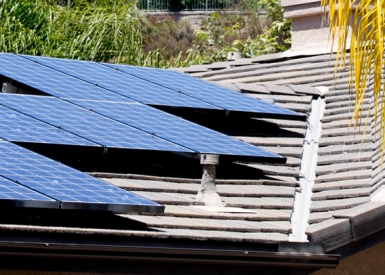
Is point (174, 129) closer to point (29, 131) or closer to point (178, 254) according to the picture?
point (29, 131)

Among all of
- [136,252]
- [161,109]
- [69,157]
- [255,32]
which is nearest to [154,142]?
[69,157]

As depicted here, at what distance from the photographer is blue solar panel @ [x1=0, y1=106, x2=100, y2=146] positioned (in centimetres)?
802

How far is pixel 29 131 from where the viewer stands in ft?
27.0

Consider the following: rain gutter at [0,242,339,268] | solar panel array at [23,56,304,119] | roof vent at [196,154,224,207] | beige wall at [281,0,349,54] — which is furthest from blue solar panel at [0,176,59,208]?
beige wall at [281,0,349,54]

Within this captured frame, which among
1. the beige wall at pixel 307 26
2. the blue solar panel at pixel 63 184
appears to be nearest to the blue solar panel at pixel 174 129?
the blue solar panel at pixel 63 184

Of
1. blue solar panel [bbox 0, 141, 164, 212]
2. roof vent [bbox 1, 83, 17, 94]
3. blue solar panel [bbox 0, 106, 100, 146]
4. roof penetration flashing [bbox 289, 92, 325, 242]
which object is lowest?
roof penetration flashing [bbox 289, 92, 325, 242]

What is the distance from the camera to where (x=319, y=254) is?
7457 mm

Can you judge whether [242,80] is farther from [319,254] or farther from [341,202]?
[319,254]

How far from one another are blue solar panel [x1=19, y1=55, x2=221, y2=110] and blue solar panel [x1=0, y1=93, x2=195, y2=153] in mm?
896

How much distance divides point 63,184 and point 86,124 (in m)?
1.85

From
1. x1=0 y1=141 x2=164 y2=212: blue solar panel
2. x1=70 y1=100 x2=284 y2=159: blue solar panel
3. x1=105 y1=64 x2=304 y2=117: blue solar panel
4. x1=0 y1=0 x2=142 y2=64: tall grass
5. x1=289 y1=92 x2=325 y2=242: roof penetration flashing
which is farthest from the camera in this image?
x1=0 y1=0 x2=142 y2=64: tall grass

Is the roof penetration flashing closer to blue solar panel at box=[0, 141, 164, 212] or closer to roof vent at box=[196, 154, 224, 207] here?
roof vent at box=[196, 154, 224, 207]

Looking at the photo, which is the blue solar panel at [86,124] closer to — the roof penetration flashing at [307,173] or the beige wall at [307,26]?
the roof penetration flashing at [307,173]

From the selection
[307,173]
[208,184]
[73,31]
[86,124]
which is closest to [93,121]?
[86,124]
